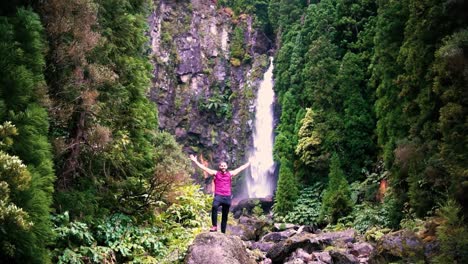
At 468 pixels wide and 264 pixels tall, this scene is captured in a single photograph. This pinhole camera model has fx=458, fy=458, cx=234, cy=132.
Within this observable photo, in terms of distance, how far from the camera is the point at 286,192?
3064 centimetres

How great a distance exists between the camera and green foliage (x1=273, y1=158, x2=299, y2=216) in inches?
1190

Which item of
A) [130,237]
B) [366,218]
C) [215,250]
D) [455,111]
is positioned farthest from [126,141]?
[366,218]

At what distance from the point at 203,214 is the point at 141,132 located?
2691mm

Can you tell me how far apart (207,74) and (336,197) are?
75.7 ft

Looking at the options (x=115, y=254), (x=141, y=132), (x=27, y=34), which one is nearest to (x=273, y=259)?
(x=141, y=132)

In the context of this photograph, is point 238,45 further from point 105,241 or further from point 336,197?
point 105,241

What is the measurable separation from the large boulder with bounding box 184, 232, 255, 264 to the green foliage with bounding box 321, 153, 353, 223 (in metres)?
17.6

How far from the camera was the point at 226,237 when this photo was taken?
809 centimetres

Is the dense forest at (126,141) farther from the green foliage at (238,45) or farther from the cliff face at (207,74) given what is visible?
the green foliage at (238,45)

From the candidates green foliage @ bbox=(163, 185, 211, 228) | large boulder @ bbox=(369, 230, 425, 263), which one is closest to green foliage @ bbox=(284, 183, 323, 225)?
large boulder @ bbox=(369, 230, 425, 263)

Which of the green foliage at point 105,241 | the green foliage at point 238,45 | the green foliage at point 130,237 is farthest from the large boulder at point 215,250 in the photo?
the green foliage at point 238,45

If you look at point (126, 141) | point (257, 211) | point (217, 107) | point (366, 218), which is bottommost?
point (257, 211)

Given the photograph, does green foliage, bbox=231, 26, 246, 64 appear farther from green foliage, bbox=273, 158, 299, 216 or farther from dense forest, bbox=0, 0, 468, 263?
dense forest, bbox=0, 0, 468, 263

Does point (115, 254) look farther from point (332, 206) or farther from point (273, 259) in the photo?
point (332, 206)
